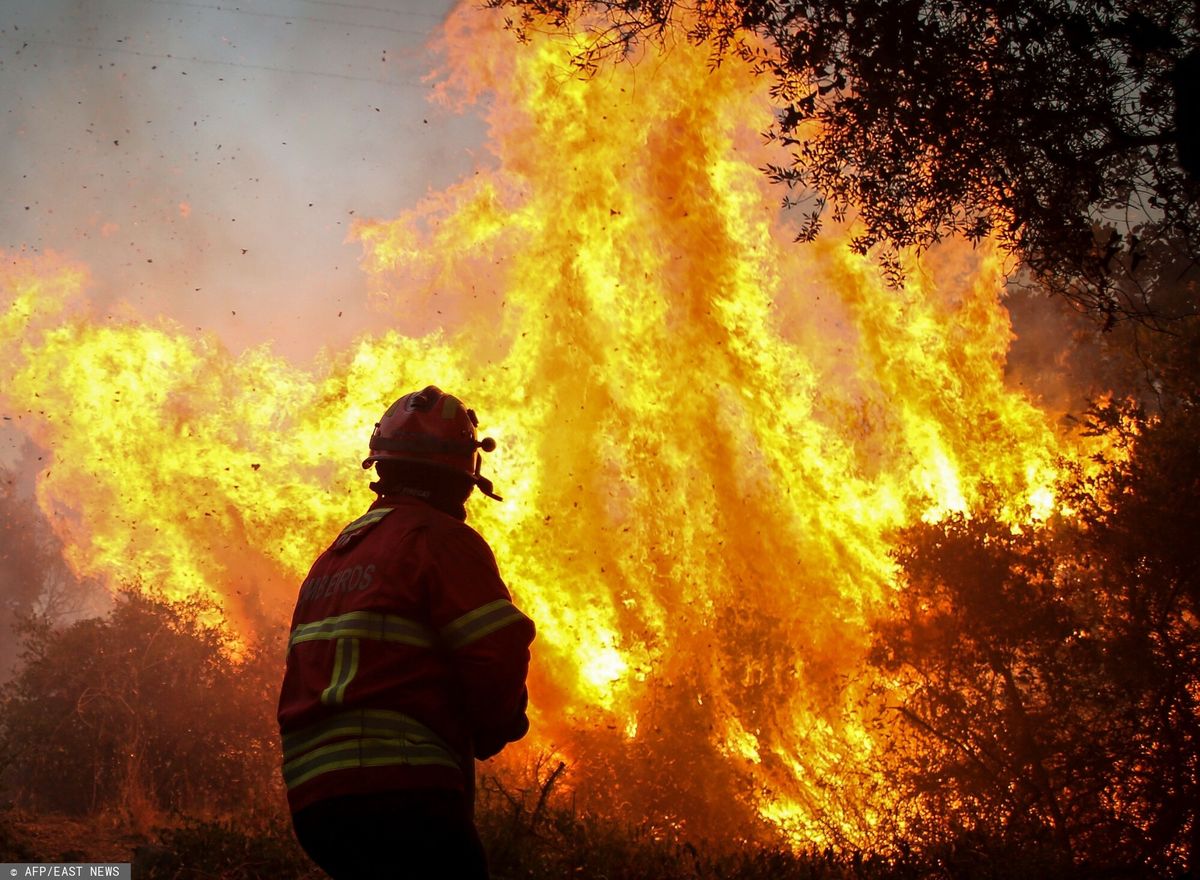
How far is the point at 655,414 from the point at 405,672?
15919mm

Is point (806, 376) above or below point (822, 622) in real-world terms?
above

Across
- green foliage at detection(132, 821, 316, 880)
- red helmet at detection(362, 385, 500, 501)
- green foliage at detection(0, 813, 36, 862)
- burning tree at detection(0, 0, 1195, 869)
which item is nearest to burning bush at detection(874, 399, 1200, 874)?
burning tree at detection(0, 0, 1195, 869)

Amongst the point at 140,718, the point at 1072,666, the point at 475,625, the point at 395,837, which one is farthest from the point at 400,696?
the point at 140,718

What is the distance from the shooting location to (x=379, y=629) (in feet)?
11.0

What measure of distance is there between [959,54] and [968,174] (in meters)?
0.97

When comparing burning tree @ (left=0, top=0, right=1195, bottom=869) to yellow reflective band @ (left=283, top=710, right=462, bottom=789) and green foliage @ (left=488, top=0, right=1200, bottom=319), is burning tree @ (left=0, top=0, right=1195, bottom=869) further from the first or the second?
yellow reflective band @ (left=283, top=710, right=462, bottom=789)

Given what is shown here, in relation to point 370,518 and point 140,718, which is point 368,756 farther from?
point 140,718

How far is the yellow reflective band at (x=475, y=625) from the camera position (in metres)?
3.34

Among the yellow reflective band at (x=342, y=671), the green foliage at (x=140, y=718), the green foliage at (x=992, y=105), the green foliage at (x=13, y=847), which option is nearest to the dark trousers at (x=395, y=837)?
the yellow reflective band at (x=342, y=671)

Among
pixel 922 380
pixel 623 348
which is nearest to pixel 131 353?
pixel 623 348

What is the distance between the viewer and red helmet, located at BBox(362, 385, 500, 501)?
4.16 meters

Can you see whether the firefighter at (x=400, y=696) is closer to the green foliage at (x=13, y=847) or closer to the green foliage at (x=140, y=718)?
the green foliage at (x=13, y=847)

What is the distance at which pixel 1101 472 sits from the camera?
40.5ft

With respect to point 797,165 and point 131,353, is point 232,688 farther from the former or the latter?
point 797,165
